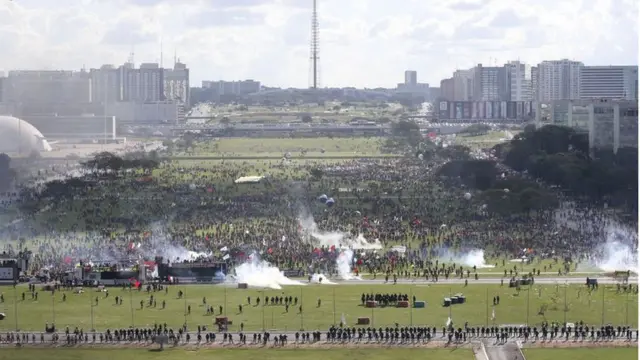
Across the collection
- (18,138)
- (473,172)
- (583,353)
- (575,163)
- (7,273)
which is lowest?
(583,353)

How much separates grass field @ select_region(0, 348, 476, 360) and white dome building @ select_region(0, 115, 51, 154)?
118m

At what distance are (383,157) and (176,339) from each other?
117 m

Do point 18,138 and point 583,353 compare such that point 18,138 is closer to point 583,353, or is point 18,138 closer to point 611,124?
point 611,124

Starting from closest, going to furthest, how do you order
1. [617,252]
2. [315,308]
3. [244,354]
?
[244,354] < [315,308] < [617,252]

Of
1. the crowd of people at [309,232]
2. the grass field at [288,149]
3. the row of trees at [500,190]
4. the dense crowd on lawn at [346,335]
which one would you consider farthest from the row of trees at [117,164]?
the dense crowd on lawn at [346,335]

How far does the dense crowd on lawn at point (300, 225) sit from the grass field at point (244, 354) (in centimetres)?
Answer: 2166

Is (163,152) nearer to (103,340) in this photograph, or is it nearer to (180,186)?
(180,186)

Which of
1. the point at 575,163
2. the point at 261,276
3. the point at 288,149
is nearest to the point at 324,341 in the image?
the point at 261,276

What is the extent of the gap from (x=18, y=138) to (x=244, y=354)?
128310mm

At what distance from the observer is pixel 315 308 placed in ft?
198

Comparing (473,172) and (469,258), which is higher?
(473,172)

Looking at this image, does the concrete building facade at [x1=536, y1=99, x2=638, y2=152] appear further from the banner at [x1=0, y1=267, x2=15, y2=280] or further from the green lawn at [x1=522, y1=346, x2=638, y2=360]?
the green lawn at [x1=522, y1=346, x2=638, y2=360]

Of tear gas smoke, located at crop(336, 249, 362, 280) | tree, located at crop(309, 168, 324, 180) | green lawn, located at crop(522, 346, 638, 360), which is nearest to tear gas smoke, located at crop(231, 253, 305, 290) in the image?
tear gas smoke, located at crop(336, 249, 362, 280)

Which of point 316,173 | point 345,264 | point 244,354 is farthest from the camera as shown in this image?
point 316,173
